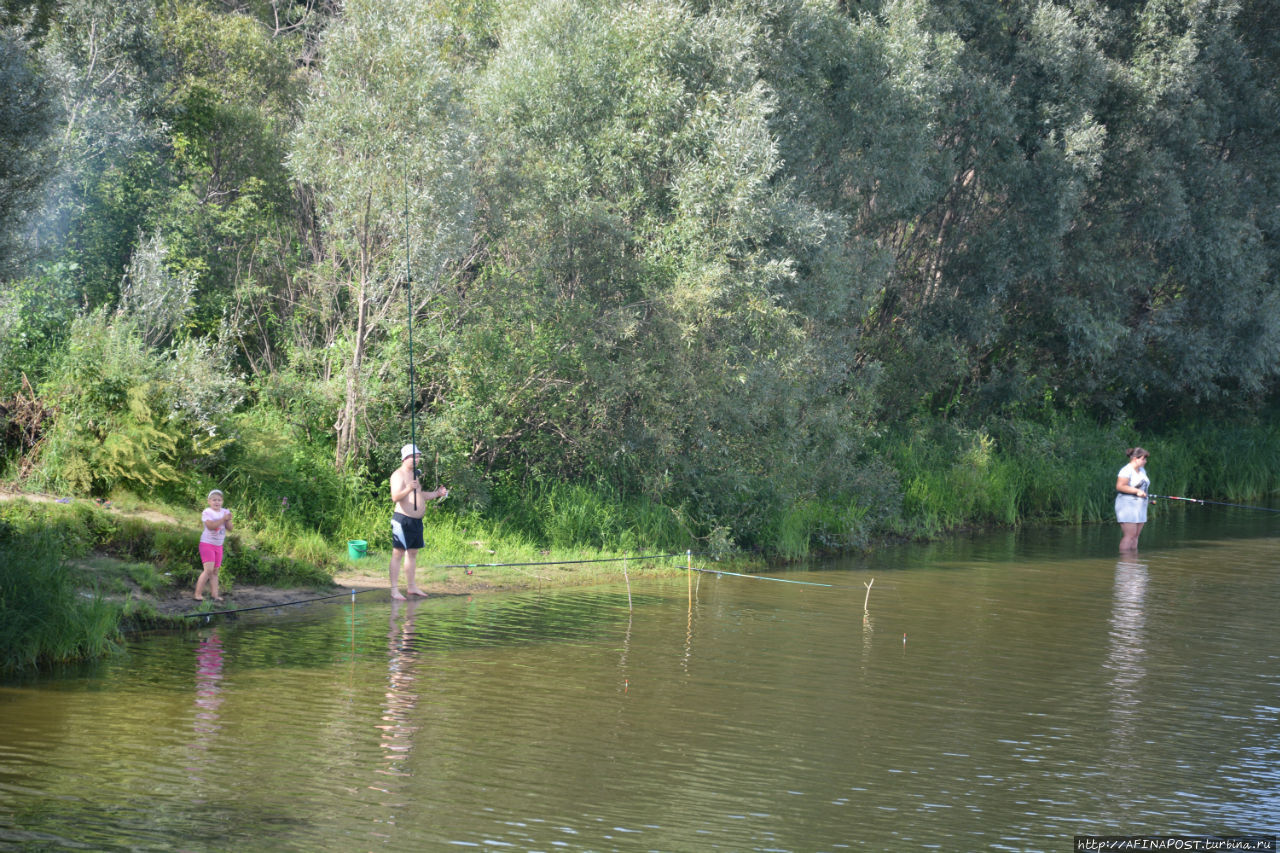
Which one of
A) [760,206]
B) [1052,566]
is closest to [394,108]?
[760,206]

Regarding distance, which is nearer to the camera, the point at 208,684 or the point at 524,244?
the point at 208,684

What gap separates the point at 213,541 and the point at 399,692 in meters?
3.51

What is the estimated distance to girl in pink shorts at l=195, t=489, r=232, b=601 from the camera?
41.3ft

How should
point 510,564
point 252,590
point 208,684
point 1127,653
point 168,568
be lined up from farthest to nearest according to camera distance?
1. point 510,564
2. point 252,590
3. point 168,568
4. point 1127,653
5. point 208,684

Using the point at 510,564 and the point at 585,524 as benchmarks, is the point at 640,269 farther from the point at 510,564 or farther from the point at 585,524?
the point at 510,564

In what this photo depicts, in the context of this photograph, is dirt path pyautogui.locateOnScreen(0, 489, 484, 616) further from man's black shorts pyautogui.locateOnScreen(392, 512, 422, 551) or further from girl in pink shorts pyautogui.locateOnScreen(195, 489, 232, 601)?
man's black shorts pyautogui.locateOnScreen(392, 512, 422, 551)

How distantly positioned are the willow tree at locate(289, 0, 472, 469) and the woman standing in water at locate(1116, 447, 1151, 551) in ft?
36.2

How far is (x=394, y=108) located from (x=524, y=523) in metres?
5.79

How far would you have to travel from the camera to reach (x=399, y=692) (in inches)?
404

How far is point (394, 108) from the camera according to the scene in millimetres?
16906

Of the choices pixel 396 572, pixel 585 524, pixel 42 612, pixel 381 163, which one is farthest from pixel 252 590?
pixel 381 163

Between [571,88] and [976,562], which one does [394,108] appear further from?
[976,562]

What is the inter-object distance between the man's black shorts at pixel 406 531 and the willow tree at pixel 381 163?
2997 millimetres

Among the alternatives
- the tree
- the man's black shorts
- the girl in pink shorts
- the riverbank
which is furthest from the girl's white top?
the tree
